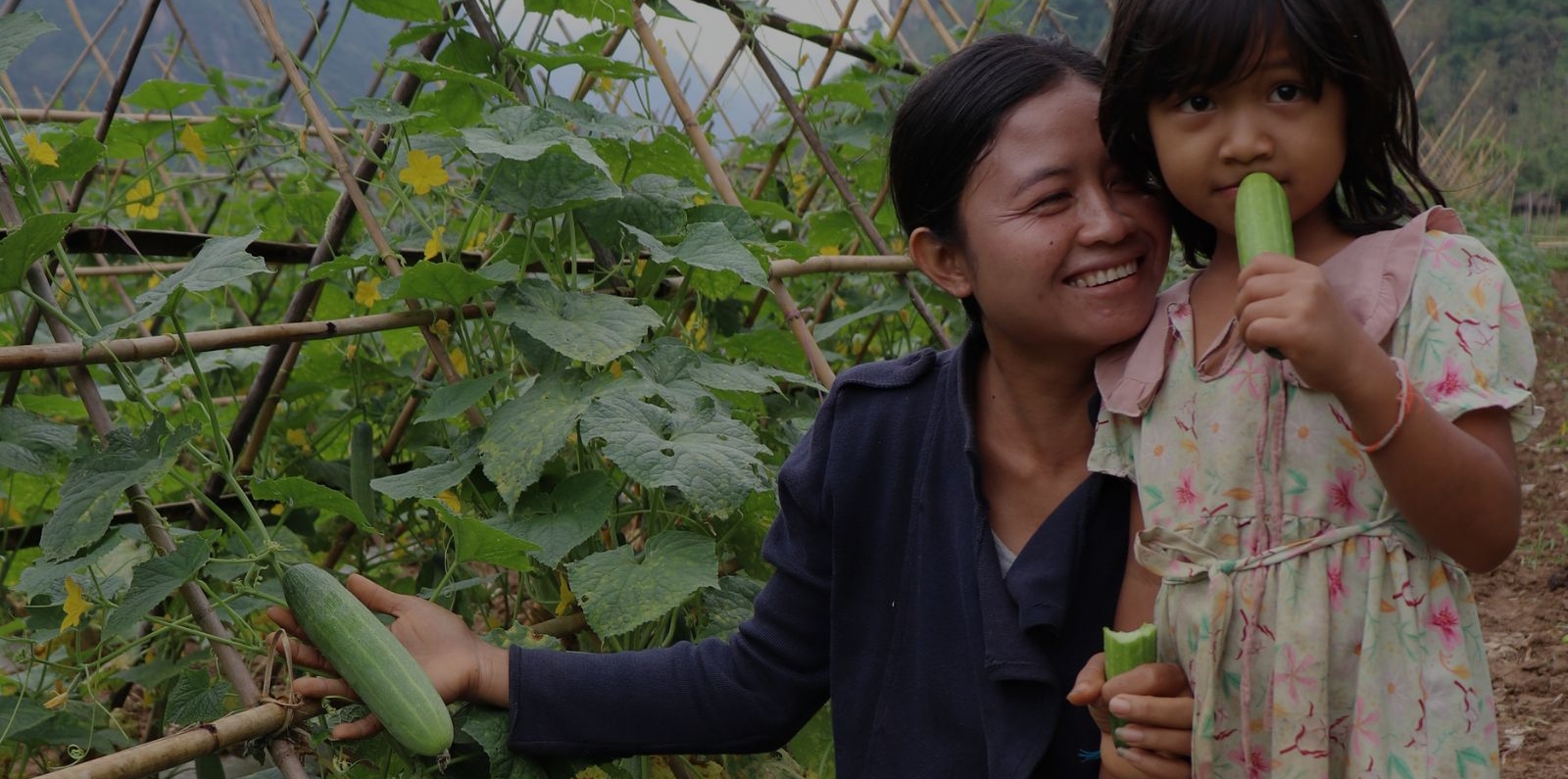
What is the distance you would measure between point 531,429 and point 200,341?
384 mm

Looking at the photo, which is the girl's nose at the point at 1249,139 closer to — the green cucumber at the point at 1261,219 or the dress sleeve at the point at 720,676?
the green cucumber at the point at 1261,219

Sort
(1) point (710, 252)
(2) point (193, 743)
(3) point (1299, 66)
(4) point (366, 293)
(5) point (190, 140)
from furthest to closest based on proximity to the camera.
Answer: (5) point (190, 140) → (4) point (366, 293) → (1) point (710, 252) → (2) point (193, 743) → (3) point (1299, 66)

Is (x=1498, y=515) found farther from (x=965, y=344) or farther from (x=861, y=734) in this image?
(x=861, y=734)

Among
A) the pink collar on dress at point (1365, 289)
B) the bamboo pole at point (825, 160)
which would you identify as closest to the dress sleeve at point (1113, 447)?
the pink collar on dress at point (1365, 289)

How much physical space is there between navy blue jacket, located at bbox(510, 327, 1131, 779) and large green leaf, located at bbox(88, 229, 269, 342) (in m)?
0.50

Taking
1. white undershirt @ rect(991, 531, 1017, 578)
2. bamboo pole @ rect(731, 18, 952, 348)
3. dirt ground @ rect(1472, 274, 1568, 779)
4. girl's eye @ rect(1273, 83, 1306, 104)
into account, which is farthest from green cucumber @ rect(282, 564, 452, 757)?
dirt ground @ rect(1472, 274, 1568, 779)

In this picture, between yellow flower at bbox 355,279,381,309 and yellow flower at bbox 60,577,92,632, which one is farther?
yellow flower at bbox 355,279,381,309

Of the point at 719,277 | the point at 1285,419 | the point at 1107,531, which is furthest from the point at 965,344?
the point at 719,277

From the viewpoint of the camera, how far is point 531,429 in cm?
173

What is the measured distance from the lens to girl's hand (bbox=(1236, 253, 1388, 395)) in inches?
40.1

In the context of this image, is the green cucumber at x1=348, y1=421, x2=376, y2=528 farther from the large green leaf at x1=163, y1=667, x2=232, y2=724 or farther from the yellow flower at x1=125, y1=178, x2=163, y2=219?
the yellow flower at x1=125, y1=178, x2=163, y2=219

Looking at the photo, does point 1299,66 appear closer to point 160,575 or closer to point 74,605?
point 160,575

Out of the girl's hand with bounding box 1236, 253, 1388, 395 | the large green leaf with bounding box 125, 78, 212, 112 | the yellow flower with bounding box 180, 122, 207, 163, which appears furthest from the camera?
the large green leaf with bounding box 125, 78, 212, 112

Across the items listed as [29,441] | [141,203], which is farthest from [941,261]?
[141,203]
